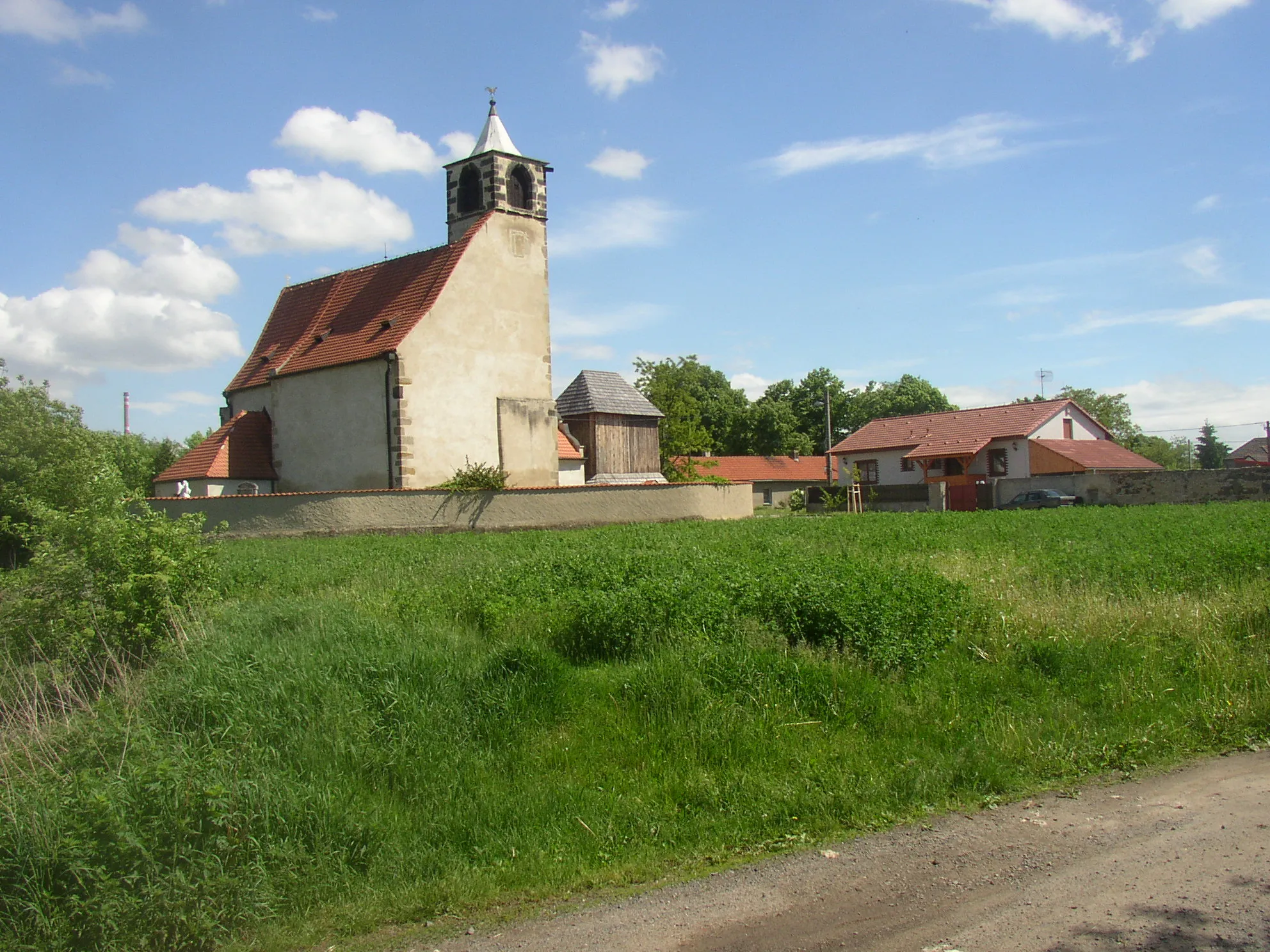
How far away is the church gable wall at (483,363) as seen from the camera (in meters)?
27.6

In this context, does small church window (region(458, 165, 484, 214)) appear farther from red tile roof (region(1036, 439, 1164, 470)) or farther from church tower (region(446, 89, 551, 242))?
red tile roof (region(1036, 439, 1164, 470))

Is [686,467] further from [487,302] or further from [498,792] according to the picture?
[498,792]

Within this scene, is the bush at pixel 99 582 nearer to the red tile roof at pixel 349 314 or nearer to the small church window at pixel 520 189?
the red tile roof at pixel 349 314

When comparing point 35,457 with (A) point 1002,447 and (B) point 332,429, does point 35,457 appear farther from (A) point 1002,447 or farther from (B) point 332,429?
(A) point 1002,447

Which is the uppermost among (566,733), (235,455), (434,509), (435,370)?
(435,370)

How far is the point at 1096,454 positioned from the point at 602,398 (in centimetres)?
2928

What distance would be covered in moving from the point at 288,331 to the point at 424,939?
32.2 m

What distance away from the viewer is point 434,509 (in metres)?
24.2

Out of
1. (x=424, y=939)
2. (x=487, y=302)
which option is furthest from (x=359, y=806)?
(x=487, y=302)

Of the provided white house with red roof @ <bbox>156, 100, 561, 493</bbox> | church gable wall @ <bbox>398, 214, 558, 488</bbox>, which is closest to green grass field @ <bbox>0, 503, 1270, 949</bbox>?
church gable wall @ <bbox>398, 214, 558, 488</bbox>

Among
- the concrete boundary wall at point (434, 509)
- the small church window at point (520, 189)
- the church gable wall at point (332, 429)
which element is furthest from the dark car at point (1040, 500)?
the church gable wall at point (332, 429)

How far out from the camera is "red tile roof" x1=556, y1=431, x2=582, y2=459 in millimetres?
35000

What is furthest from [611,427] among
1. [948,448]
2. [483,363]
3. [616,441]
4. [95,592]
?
[95,592]

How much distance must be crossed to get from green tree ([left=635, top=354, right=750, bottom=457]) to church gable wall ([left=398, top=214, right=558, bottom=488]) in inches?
1039
